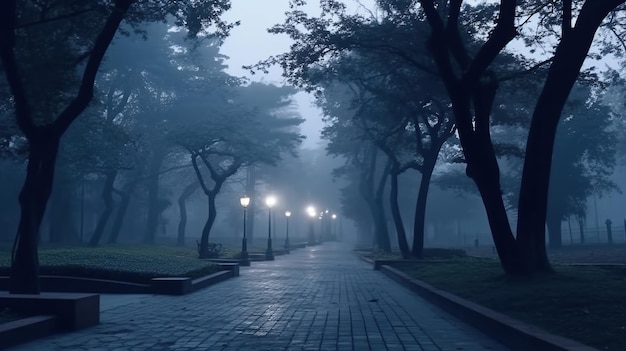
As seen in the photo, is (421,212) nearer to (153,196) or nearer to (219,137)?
(219,137)

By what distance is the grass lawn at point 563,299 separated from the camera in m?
7.79

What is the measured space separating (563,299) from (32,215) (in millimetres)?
8654

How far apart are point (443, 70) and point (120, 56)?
34874 mm

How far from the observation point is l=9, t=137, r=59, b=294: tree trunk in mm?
10883

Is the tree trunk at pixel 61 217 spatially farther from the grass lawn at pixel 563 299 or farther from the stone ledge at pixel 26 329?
the stone ledge at pixel 26 329

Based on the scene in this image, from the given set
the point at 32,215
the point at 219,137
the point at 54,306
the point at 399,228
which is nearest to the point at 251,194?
the point at 219,137

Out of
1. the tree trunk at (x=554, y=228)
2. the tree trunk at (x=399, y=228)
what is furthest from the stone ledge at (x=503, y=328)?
the tree trunk at (x=554, y=228)

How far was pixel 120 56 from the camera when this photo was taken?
4472cm

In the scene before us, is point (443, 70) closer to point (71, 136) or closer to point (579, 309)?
point (579, 309)

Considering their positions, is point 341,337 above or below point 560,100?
below

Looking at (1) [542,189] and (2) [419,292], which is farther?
(2) [419,292]

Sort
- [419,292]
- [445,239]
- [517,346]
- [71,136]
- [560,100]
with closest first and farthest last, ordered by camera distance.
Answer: [517,346], [560,100], [419,292], [71,136], [445,239]

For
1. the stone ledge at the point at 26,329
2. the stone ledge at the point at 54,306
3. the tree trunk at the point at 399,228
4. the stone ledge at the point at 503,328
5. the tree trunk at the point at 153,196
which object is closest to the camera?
the stone ledge at the point at 503,328

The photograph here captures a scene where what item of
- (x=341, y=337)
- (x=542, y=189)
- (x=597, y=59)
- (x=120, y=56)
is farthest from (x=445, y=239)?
(x=341, y=337)
